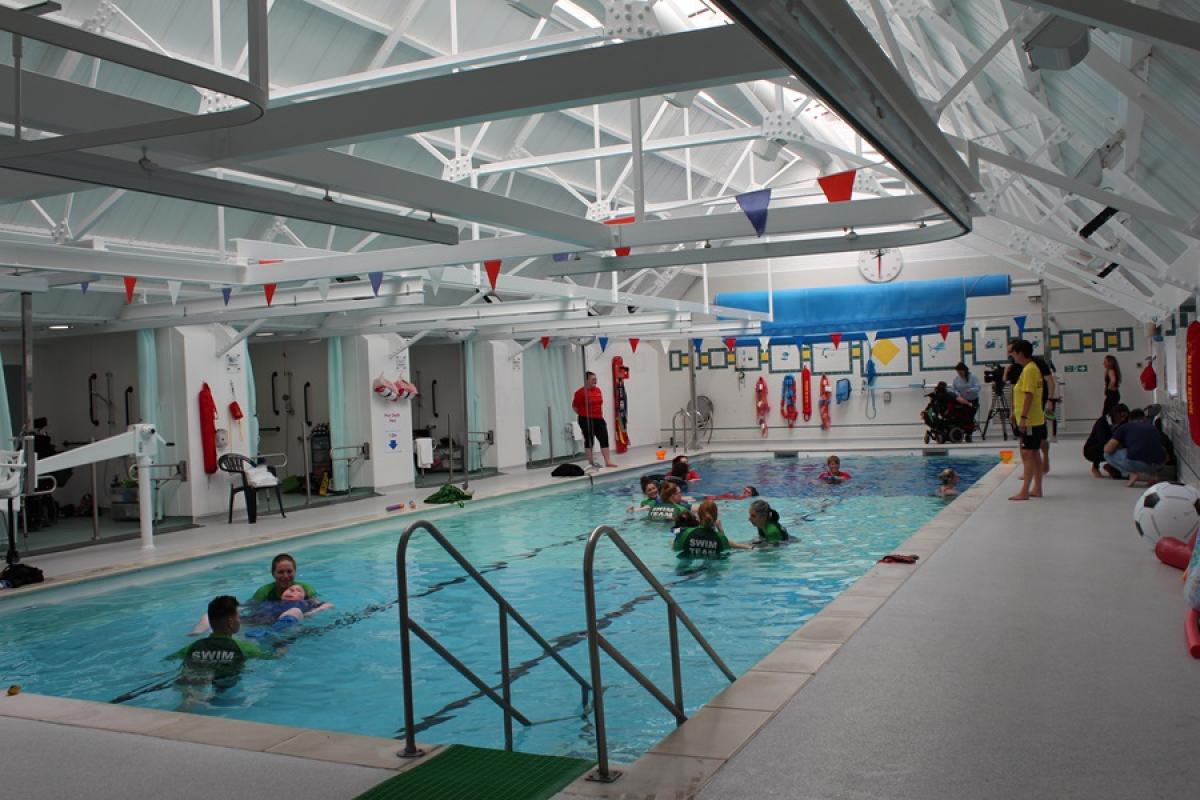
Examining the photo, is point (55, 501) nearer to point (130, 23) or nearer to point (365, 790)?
point (130, 23)

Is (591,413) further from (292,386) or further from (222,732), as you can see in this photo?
(222,732)

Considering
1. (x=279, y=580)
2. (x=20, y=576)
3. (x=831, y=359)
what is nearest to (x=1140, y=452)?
(x=279, y=580)

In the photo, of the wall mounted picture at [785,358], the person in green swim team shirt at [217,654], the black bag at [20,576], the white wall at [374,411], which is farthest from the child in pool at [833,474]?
the black bag at [20,576]

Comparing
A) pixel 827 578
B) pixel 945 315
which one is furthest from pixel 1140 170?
pixel 945 315

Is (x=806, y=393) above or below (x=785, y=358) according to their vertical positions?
below

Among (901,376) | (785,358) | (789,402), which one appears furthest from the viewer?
(785,358)

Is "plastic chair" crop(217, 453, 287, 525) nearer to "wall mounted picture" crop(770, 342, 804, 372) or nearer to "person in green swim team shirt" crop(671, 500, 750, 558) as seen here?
"person in green swim team shirt" crop(671, 500, 750, 558)

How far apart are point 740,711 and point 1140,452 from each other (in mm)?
8289

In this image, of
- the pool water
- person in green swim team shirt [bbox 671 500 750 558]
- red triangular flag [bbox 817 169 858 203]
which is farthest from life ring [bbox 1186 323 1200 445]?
person in green swim team shirt [bbox 671 500 750 558]

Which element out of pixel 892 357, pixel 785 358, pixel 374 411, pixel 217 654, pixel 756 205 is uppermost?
pixel 756 205

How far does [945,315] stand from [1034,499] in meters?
8.12

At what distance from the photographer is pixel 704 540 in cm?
952

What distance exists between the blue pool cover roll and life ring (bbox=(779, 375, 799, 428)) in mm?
4916

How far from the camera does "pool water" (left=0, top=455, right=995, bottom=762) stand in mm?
5809
